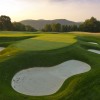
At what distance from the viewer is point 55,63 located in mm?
30828

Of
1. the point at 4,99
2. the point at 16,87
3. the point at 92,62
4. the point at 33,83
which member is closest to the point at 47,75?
the point at 33,83

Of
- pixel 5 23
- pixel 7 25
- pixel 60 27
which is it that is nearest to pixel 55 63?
pixel 7 25

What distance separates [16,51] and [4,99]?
1296 centimetres

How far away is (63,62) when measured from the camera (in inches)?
1248

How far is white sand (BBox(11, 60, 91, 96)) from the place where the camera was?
23486mm

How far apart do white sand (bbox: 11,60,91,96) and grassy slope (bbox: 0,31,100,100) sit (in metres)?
0.68

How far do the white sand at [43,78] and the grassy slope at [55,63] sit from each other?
2.24 feet

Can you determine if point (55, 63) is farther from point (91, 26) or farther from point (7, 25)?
point (7, 25)

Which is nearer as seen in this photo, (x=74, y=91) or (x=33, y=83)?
(x=74, y=91)

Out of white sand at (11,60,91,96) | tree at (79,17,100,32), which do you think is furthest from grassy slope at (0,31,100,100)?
tree at (79,17,100,32)

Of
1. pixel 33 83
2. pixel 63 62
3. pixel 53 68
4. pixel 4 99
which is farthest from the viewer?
pixel 63 62

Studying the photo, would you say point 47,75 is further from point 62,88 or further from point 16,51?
point 16,51

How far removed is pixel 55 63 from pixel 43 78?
17.5 feet

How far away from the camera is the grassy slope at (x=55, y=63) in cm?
2150
